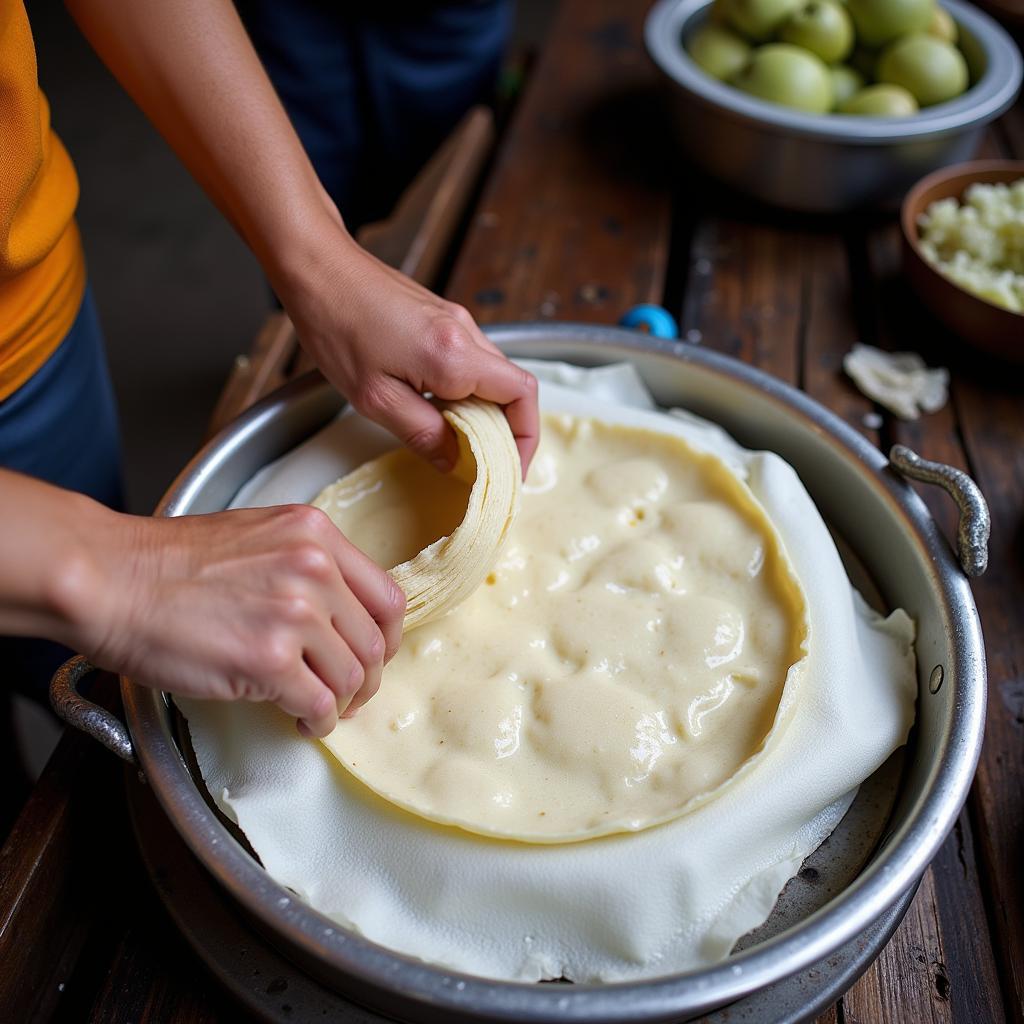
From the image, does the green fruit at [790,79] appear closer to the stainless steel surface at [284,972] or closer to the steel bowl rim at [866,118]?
the steel bowl rim at [866,118]

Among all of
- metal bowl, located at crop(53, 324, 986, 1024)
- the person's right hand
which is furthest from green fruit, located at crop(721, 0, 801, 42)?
the person's right hand

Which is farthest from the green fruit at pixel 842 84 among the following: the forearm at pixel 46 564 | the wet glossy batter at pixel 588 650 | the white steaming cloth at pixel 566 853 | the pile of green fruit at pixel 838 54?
the forearm at pixel 46 564

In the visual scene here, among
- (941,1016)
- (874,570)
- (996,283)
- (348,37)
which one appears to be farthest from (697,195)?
(941,1016)

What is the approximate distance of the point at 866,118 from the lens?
0.96 meters

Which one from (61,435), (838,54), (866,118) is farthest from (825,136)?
(61,435)

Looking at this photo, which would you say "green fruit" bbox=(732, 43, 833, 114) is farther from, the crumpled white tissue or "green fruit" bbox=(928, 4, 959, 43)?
the crumpled white tissue

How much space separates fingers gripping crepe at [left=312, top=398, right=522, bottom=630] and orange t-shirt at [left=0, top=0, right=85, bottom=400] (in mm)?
243

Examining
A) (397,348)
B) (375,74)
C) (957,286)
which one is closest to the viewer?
(397,348)

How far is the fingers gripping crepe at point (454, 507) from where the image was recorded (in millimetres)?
514

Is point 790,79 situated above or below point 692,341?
above

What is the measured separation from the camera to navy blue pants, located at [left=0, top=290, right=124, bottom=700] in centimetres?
69

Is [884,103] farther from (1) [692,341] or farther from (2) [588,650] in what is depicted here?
(2) [588,650]

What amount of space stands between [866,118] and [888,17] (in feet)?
0.51

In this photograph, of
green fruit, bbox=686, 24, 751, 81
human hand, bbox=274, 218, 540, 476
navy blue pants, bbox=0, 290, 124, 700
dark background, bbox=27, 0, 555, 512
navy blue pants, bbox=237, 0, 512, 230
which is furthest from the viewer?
dark background, bbox=27, 0, 555, 512
